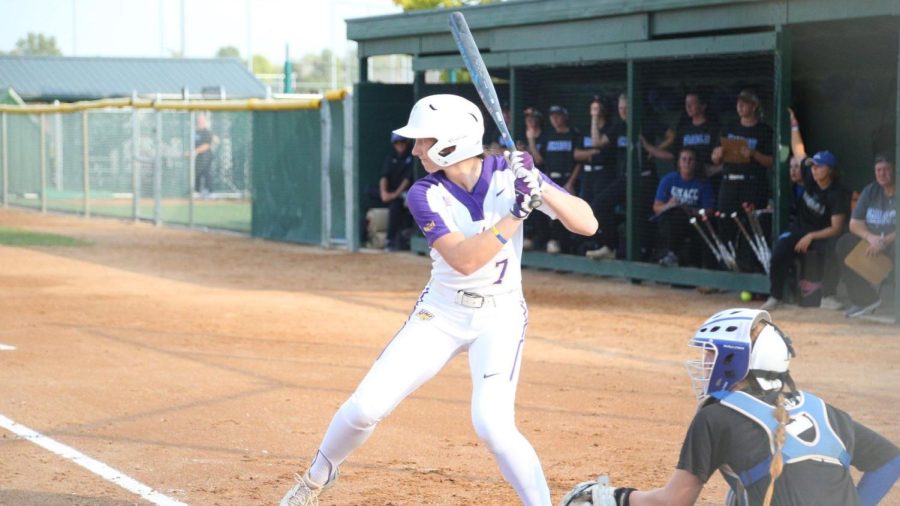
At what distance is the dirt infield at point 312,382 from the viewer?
6258 mm

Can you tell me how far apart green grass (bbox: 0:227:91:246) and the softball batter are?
15111mm

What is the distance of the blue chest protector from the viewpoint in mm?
3590

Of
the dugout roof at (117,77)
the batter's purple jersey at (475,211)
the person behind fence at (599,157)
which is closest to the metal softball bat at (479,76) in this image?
the batter's purple jersey at (475,211)

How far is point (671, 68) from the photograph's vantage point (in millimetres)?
14148

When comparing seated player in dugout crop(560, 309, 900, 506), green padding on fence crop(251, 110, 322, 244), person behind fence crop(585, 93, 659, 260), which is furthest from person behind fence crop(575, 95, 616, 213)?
seated player in dugout crop(560, 309, 900, 506)

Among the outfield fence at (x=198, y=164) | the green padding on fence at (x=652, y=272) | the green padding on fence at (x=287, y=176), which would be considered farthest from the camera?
the green padding on fence at (x=287, y=176)

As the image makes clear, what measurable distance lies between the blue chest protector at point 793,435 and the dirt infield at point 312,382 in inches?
87.8

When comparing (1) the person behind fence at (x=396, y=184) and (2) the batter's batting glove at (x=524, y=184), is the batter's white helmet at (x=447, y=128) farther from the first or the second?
(1) the person behind fence at (x=396, y=184)

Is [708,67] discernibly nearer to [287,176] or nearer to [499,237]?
[287,176]

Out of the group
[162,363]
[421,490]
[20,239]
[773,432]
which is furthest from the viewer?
[20,239]

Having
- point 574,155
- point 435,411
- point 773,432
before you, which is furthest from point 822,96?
point 773,432

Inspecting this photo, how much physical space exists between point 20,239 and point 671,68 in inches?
422

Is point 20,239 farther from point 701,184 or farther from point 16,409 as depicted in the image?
point 16,409

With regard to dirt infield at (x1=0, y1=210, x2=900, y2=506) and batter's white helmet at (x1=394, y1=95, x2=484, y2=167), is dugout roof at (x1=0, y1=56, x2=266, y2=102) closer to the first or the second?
dirt infield at (x1=0, y1=210, x2=900, y2=506)
